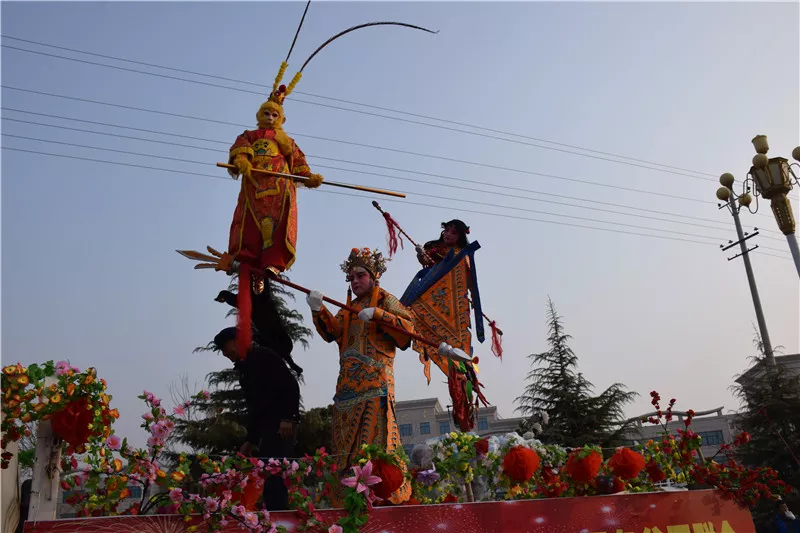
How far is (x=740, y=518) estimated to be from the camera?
15.7 ft

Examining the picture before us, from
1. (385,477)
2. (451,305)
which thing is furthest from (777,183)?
(385,477)

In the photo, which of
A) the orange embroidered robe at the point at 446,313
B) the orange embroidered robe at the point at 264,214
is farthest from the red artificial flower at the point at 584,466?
the orange embroidered robe at the point at 264,214

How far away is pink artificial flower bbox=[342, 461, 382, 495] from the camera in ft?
10.8

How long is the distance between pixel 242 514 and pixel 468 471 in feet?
5.01

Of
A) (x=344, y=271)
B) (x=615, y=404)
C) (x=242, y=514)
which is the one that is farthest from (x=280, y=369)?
(x=615, y=404)

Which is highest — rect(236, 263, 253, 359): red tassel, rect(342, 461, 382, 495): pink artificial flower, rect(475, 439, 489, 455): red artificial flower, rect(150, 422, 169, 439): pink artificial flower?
rect(236, 263, 253, 359): red tassel

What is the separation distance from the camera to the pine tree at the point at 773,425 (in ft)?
37.9

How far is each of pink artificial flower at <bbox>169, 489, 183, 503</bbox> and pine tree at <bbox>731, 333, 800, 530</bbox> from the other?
1088 centimetres

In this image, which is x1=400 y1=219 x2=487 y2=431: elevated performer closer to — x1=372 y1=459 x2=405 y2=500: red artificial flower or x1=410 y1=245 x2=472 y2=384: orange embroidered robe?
x1=410 y1=245 x2=472 y2=384: orange embroidered robe

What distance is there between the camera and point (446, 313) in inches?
259

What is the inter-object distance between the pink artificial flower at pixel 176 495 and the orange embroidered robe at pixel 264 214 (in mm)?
2443

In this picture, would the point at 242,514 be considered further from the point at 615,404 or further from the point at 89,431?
the point at 615,404

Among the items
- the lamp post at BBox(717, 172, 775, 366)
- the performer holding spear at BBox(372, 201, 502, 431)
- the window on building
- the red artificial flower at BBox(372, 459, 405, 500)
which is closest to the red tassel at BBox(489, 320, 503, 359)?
the performer holding spear at BBox(372, 201, 502, 431)

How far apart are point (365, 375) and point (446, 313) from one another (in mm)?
1457
